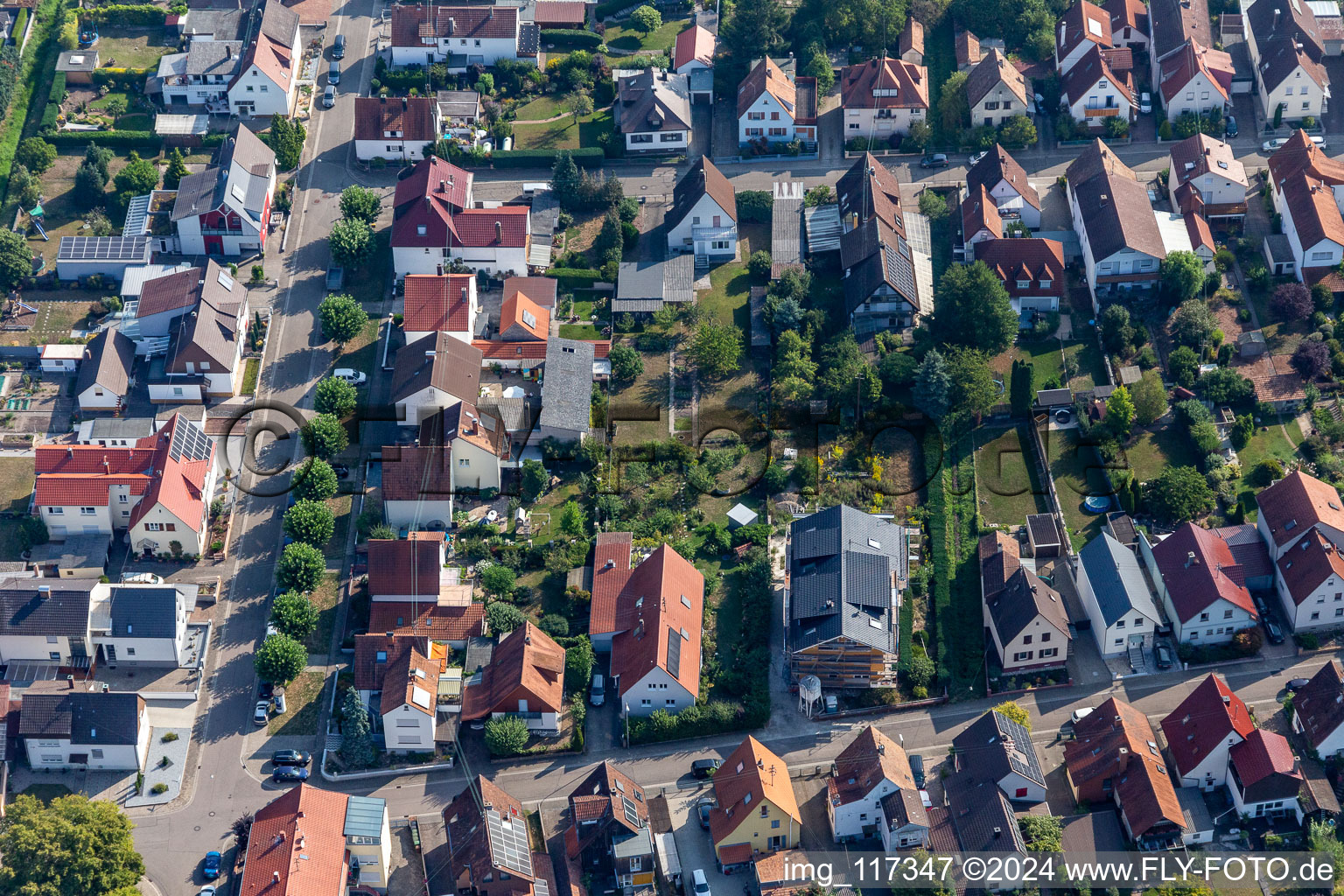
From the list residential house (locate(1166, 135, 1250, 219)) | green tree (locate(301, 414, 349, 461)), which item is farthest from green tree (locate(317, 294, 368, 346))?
residential house (locate(1166, 135, 1250, 219))

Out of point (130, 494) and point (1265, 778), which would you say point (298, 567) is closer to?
point (130, 494)

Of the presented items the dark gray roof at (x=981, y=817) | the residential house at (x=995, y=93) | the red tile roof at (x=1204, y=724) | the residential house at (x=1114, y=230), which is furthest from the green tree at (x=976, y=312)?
the dark gray roof at (x=981, y=817)

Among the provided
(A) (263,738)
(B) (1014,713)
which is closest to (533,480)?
(A) (263,738)

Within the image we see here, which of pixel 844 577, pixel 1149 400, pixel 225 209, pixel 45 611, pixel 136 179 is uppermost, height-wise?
pixel 136 179

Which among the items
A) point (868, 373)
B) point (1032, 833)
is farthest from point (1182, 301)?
point (1032, 833)

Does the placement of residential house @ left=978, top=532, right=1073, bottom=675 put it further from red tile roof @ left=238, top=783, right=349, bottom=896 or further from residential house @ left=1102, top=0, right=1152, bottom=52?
residential house @ left=1102, top=0, right=1152, bottom=52

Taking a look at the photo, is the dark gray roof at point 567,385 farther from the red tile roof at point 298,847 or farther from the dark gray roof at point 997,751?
the dark gray roof at point 997,751

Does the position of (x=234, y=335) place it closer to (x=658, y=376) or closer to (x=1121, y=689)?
(x=658, y=376)
